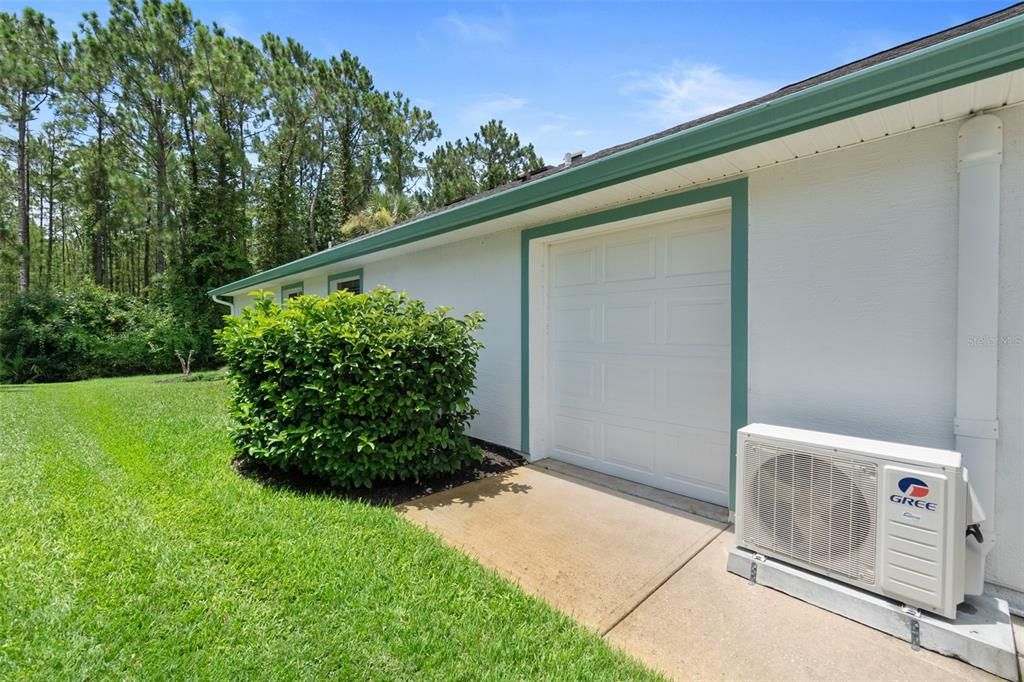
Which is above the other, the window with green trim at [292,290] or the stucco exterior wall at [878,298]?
the window with green trim at [292,290]

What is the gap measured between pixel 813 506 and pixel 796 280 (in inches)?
54.5

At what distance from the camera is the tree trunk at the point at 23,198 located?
677 inches

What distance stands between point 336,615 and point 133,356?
699 inches

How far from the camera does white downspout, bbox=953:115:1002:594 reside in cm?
224

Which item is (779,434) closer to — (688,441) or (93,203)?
(688,441)

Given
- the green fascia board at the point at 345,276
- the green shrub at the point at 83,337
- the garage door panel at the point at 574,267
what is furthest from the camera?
the green shrub at the point at 83,337

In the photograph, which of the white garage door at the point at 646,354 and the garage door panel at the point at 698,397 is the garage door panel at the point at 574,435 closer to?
the white garage door at the point at 646,354

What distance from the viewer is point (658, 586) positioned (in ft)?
8.13

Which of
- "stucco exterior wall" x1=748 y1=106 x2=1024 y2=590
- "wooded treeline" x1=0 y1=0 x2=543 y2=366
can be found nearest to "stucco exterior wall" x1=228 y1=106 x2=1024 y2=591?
"stucco exterior wall" x1=748 y1=106 x2=1024 y2=590

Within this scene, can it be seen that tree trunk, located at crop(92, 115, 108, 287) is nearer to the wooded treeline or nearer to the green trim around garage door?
the wooded treeline

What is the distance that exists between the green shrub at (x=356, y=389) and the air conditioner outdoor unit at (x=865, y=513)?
2.43 meters

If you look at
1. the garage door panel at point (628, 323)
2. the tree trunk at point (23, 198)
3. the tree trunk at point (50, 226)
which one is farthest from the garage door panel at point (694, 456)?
the tree trunk at point (50, 226)

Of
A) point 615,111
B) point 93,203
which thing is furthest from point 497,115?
point 93,203

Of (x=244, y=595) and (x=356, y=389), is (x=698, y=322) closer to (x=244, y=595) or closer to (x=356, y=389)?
(x=356, y=389)
